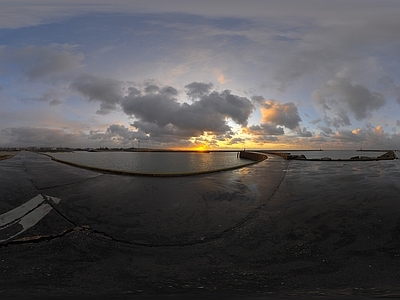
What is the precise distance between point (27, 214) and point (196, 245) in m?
5.07

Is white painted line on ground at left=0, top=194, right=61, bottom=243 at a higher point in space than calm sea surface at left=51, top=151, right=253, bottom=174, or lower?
higher

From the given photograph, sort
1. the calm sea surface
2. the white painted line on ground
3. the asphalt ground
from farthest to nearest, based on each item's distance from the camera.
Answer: the calm sea surface
the white painted line on ground
the asphalt ground

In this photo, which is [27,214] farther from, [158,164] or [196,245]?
[158,164]

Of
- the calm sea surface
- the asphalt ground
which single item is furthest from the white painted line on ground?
the calm sea surface

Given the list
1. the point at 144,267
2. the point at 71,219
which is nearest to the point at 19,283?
the point at 144,267

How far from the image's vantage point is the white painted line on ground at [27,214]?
229 inches

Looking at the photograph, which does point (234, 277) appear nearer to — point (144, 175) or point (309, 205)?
point (309, 205)

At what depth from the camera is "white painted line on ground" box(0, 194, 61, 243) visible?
5.83m

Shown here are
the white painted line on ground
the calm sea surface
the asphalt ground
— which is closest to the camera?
the asphalt ground

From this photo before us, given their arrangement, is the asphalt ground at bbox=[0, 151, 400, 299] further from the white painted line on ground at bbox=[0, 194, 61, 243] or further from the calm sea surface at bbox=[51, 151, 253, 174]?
the calm sea surface at bbox=[51, 151, 253, 174]

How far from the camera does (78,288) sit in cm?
360

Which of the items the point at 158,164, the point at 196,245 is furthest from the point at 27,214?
the point at 158,164

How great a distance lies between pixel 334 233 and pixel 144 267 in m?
4.54

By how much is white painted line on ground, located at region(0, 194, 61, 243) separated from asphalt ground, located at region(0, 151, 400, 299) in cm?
3
